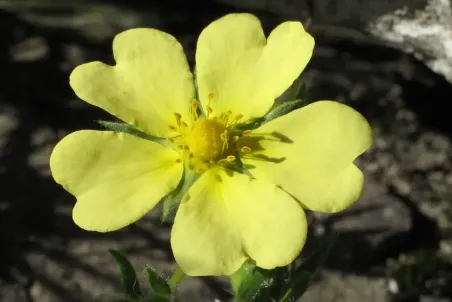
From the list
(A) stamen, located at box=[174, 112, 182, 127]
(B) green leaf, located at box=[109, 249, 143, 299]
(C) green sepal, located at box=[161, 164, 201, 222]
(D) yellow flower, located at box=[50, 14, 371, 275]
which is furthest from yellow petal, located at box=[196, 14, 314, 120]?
(B) green leaf, located at box=[109, 249, 143, 299]

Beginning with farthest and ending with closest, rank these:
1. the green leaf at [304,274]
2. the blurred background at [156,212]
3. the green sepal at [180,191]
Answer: the blurred background at [156,212]
the green leaf at [304,274]
the green sepal at [180,191]

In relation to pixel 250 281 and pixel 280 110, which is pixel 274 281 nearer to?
pixel 250 281

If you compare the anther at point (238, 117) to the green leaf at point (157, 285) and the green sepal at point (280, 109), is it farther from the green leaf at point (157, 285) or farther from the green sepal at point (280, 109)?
the green leaf at point (157, 285)

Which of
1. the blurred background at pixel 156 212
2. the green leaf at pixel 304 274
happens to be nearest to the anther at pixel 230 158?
the green leaf at pixel 304 274

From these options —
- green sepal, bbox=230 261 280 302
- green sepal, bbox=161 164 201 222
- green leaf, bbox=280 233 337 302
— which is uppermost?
green sepal, bbox=161 164 201 222

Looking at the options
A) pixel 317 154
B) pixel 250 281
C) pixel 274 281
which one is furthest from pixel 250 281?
pixel 317 154

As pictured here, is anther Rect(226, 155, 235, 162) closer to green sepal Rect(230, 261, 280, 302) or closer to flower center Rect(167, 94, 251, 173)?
flower center Rect(167, 94, 251, 173)
